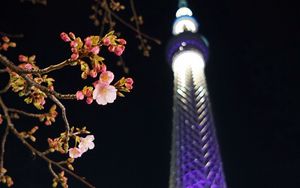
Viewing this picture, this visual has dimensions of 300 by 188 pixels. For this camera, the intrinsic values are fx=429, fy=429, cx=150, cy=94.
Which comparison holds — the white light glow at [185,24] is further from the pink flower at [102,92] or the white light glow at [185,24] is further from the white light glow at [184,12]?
the pink flower at [102,92]

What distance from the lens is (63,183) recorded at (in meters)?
2.30

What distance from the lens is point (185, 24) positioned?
23.4 m

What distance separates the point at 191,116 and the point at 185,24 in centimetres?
560

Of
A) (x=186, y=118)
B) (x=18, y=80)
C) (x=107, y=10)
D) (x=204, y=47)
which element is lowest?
(x=18, y=80)

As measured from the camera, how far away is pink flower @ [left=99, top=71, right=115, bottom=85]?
198cm

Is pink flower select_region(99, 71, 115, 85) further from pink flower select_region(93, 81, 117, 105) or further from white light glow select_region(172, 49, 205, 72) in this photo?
white light glow select_region(172, 49, 205, 72)

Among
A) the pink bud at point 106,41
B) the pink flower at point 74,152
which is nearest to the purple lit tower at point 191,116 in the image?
the pink flower at point 74,152

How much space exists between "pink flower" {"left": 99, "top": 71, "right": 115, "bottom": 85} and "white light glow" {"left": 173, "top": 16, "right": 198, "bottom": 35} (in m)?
21.3

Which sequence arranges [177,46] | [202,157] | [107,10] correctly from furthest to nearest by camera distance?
[177,46], [202,157], [107,10]

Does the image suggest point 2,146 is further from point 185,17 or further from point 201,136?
point 185,17

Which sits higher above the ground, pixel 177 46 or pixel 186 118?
pixel 177 46

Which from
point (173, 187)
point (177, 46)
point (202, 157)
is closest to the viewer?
point (173, 187)

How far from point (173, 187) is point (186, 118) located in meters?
4.37

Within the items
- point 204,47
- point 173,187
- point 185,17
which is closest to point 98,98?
point 173,187
